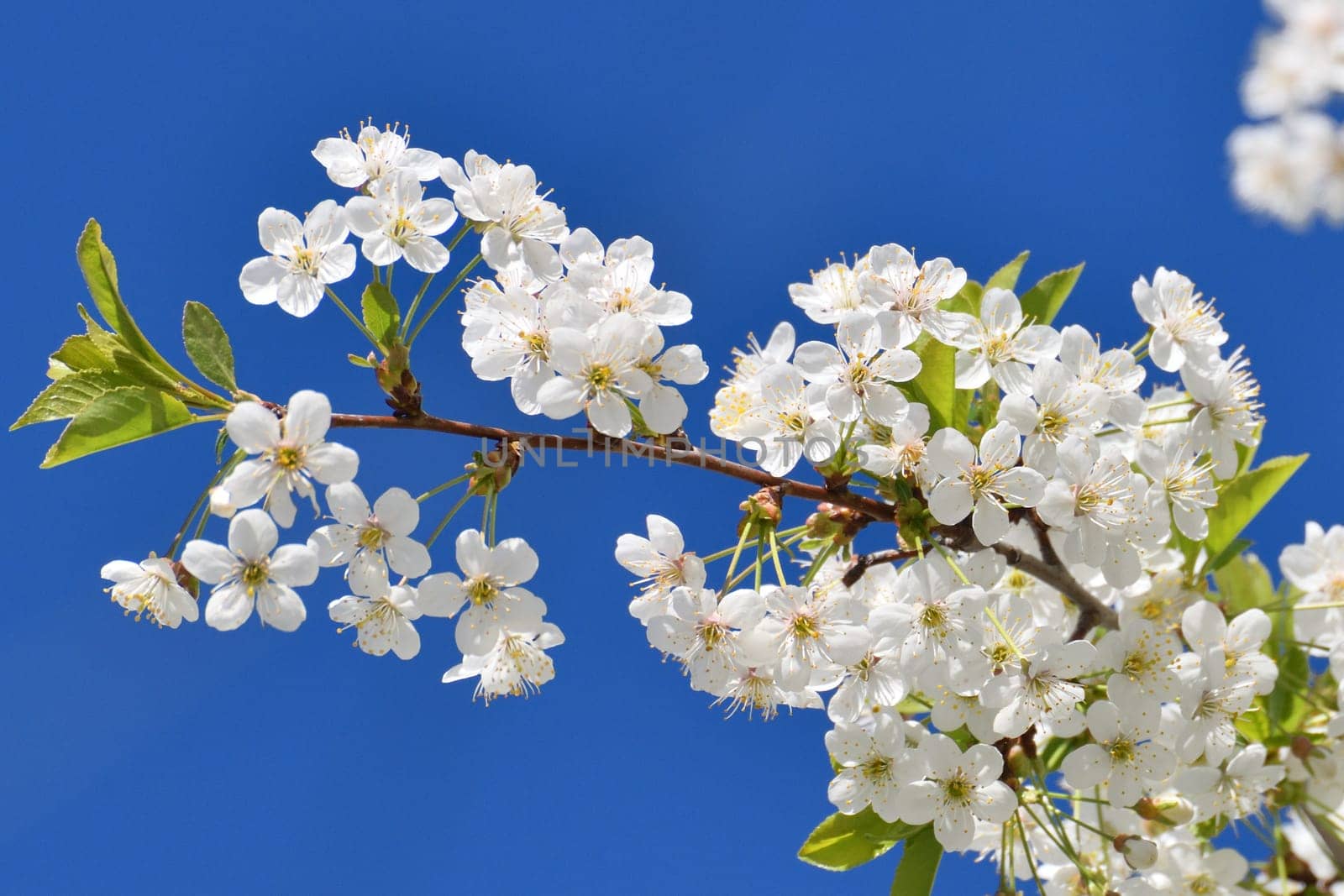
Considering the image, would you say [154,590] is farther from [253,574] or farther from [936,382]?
[936,382]

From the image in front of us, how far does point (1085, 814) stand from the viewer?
2.78 meters

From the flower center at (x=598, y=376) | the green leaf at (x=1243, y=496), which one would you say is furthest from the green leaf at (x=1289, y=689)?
the flower center at (x=598, y=376)

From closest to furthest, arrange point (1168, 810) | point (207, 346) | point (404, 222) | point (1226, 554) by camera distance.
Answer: point (207, 346) → point (404, 222) → point (1168, 810) → point (1226, 554)

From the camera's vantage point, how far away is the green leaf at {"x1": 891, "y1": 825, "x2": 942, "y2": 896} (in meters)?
2.36

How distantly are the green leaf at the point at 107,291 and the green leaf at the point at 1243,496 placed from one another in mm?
2415

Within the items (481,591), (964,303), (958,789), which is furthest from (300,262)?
(958,789)

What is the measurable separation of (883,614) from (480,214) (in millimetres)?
1097

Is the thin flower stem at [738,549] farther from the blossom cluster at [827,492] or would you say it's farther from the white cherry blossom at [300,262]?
the white cherry blossom at [300,262]

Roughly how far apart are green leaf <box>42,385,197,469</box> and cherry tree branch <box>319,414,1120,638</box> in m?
0.28

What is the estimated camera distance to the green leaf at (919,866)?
2.36m

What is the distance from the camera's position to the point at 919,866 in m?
2.36

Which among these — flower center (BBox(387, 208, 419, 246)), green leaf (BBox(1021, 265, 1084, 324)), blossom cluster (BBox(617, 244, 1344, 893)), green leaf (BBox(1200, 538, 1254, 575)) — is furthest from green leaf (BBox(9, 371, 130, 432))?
green leaf (BBox(1200, 538, 1254, 575))

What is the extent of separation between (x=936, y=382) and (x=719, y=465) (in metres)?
0.53

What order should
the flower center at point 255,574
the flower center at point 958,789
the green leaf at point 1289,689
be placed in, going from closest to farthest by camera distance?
1. the flower center at point 255,574
2. the flower center at point 958,789
3. the green leaf at point 1289,689
